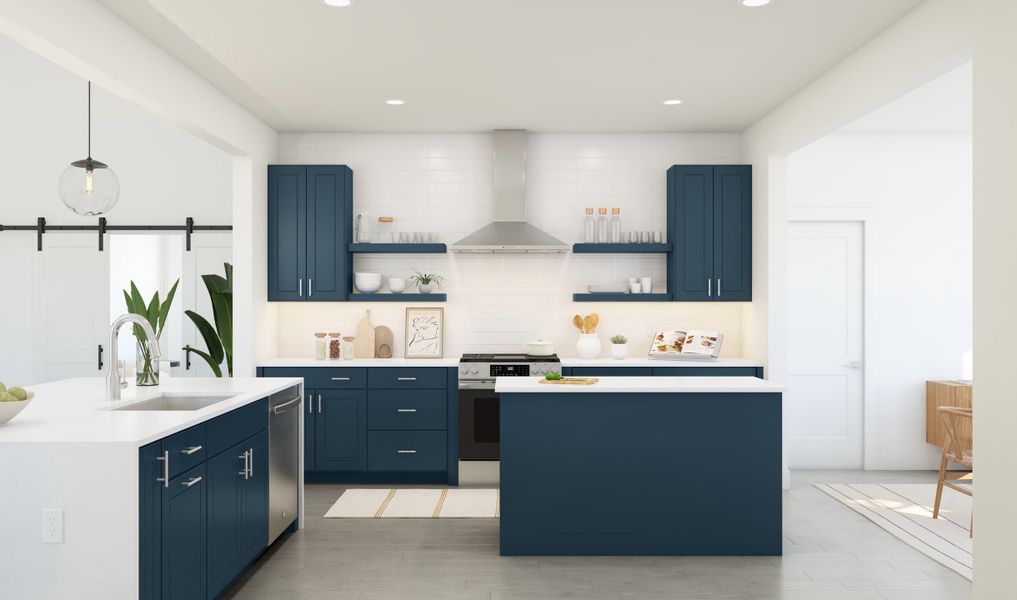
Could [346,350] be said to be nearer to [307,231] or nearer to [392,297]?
[392,297]

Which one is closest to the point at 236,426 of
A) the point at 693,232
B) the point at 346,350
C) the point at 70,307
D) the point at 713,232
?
the point at 346,350

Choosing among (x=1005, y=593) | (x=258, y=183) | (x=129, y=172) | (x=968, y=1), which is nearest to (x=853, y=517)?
(x=1005, y=593)

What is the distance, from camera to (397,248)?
6.24 m

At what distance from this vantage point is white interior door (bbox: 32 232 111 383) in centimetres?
688

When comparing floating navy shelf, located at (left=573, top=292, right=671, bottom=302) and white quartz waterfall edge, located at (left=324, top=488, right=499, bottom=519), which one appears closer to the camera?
white quartz waterfall edge, located at (left=324, top=488, right=499, bottom=519)

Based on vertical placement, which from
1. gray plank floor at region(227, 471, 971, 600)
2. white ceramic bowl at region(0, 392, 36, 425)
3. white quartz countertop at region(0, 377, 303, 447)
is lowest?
gray plank floor at region(227, 471, 971, 600)

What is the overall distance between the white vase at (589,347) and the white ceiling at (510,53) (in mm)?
1801

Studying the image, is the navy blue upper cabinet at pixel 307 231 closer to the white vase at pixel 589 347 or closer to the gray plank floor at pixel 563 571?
the white vase at pixel 589 347

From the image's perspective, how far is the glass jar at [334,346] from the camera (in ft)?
20.1

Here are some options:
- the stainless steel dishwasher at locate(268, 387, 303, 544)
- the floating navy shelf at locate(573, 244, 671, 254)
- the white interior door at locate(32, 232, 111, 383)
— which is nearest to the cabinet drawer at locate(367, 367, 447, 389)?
the stainless steel dishwasher at locate(268, 387, 303, 544)

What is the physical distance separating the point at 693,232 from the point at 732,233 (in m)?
0.32

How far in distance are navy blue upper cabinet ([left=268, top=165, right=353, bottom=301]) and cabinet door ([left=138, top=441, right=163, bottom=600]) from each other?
3.52 metres

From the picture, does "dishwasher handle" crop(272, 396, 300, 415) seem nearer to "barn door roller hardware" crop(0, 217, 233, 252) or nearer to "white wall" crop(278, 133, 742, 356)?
"white wall" crop(278, 133, 742, 356)

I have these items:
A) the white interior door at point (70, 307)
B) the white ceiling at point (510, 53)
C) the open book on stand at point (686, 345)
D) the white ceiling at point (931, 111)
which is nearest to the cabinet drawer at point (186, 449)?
the white ceiling at point (510, 53)
